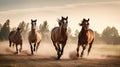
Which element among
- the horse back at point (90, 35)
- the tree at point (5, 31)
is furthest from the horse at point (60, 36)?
the tree at point (5, 31)

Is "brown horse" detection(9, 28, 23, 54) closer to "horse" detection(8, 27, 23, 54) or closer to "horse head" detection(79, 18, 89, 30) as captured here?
"horse" detection(8, 27, 23, 54)

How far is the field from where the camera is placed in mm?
4305

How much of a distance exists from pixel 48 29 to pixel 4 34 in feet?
1.99

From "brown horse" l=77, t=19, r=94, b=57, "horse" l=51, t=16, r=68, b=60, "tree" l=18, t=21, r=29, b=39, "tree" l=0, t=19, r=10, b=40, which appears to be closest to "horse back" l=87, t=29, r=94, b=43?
"brown horse" l=77, t=19, r=94, b=57

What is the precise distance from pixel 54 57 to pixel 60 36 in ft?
0.90

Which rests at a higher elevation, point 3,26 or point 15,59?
point 3,26

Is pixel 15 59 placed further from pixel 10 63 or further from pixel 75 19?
pixel 75 19

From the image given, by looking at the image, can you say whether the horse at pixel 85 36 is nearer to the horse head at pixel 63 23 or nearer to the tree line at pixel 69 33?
the tree line at pixel 69 33

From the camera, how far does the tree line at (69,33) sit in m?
4.30

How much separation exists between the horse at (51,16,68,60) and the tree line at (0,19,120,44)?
0.06 metres

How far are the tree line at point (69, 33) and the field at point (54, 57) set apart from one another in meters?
0.06

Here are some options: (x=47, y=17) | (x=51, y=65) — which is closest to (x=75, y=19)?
(x=47, y=17)

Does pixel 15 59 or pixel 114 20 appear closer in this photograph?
pixel 114 20

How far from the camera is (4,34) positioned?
470cm
